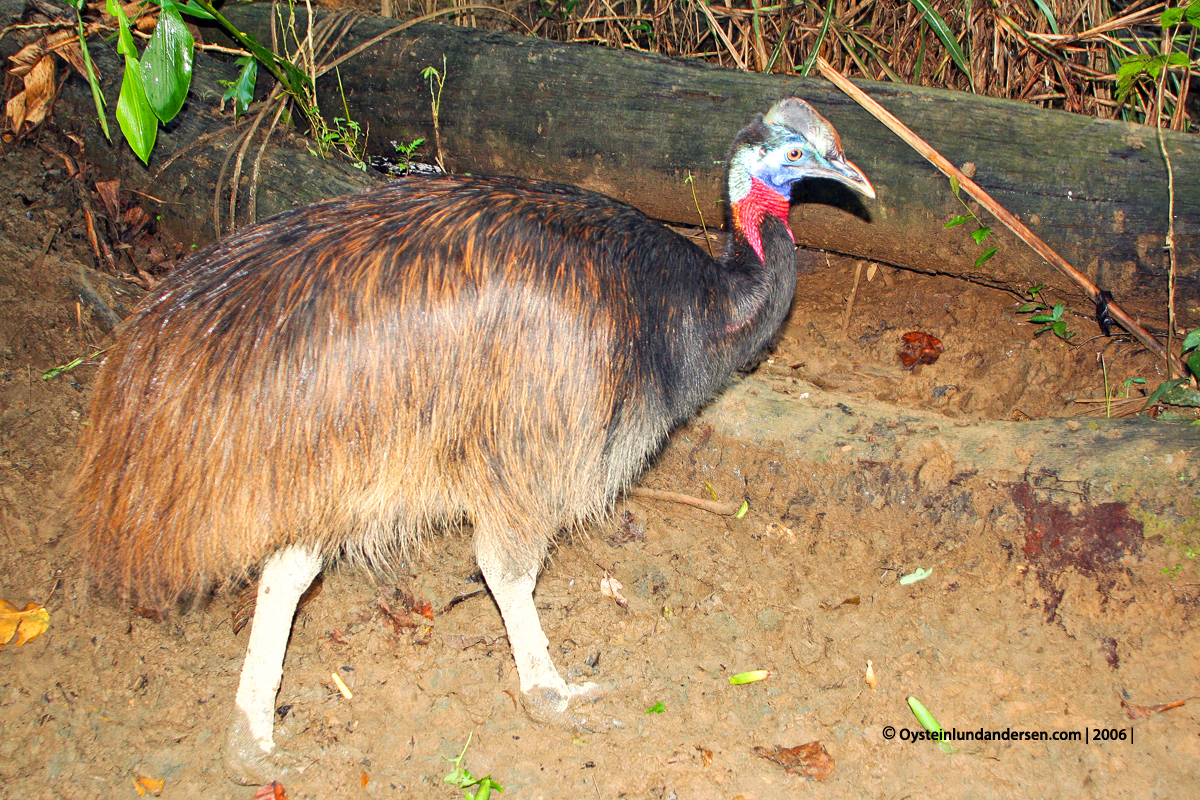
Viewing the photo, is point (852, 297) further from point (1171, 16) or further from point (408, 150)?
point (408, 150)

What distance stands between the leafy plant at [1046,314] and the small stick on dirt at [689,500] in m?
1.74

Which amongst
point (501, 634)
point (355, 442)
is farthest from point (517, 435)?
point (501, 634)

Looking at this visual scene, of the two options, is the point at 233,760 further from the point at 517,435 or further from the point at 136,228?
the point at 136,228

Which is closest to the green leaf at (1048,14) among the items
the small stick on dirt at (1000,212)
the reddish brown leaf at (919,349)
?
the small stick on dirt at (1000,212)

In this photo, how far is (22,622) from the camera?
2.95 metres

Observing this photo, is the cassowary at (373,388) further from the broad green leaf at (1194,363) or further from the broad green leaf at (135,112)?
the broad green leaf at (1194,363)

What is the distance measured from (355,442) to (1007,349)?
3209mm

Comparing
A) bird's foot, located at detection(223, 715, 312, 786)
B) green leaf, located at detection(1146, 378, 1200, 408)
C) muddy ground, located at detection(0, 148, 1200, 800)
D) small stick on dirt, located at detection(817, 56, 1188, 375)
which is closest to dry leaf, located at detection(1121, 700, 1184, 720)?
muddy ground, located at detection(0, 148, 1200, 800)

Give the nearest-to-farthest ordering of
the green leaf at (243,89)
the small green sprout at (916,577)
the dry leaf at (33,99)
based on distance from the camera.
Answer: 1. the small green sprout at (916,577)
2. the green leaf at (243,89)
3. the dry leaf at (33,99)

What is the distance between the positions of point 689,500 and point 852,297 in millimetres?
1637

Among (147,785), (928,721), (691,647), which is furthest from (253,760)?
→ (928,721)

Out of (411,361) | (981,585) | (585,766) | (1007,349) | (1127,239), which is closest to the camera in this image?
(411,361)

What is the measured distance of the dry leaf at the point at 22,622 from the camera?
2.91 meters

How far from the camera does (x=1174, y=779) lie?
2.63 meters
